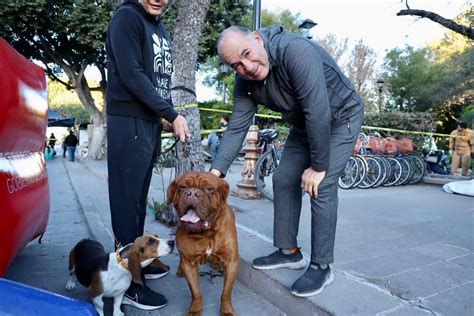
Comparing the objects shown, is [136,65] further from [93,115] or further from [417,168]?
[93,115]

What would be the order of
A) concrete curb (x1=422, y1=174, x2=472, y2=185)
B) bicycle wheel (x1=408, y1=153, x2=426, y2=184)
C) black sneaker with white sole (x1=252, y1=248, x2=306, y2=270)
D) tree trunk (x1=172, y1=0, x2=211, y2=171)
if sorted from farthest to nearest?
bicycle wheel (x1=408, y1=153, x2=426, y2=184)
concrete curb (x1=422, y1=174, x2=472, y2=185)
tree trunk (x1=172, y1=0, x2=211, y2=171)
black sneaker with white sole (x1=252, y1=248, x2=306, y2=270)

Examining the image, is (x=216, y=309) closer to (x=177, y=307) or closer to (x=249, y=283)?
(x=177, y=307)

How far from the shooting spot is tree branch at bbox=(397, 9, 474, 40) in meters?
7.40

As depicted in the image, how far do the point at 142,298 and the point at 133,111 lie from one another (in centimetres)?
129

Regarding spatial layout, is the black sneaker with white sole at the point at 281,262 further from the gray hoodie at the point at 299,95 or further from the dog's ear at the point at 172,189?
the dog's ear at the point at 172,189

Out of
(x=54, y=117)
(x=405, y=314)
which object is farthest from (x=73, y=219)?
(x=54, y=117)

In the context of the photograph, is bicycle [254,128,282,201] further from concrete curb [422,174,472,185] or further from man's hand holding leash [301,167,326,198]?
concrete curb [422,174,472,185]

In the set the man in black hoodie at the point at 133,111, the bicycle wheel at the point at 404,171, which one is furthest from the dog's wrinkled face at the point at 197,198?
the bicycle wheel at the point at 404,171

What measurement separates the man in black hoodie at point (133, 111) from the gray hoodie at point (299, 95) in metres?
0.52

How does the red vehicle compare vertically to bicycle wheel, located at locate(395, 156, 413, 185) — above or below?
above

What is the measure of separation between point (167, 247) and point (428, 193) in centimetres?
720

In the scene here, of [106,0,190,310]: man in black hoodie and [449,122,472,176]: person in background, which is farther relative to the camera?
[449,122,472,176]: person in background

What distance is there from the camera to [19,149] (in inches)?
104

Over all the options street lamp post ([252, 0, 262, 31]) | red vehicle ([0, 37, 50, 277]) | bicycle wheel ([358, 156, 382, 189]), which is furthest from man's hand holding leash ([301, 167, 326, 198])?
bicycle wheel ([358, 156, 382, 189])
